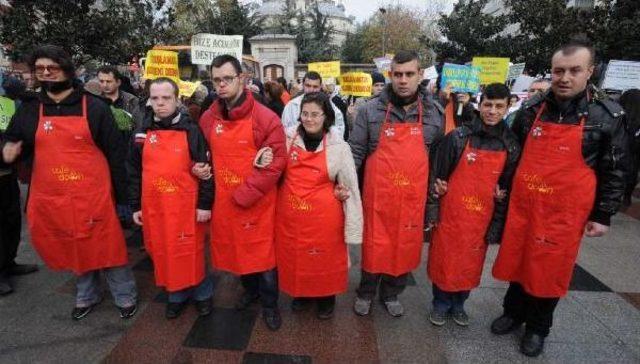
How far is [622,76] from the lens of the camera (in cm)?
838

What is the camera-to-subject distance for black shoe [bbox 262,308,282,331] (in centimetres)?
299

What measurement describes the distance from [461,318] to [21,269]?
13.6ft

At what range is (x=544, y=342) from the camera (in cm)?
292

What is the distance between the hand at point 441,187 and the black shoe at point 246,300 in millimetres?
1746

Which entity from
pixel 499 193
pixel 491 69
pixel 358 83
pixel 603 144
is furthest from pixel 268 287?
pixel 491 69

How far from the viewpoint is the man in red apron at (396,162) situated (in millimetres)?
2791

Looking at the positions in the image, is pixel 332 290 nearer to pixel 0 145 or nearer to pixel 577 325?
pixel 577 325

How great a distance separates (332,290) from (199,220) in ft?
3.65

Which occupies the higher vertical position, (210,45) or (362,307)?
(210,45)

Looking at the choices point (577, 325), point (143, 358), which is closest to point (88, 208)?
point (143, 358)

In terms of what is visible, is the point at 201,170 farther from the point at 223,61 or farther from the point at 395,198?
the point at 395,198

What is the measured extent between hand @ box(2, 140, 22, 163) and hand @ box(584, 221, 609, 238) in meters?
3.85

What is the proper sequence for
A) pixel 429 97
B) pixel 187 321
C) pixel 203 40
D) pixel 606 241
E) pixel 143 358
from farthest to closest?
pixel 203 40 < pixel 606 241 < pixel 187 321 < pixel 429 97 < pixel 143 358

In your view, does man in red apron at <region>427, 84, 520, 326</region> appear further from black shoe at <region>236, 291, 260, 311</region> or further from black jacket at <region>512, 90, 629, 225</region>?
black shoe at <region>236, 291, 260, 311</region>
